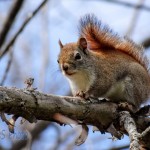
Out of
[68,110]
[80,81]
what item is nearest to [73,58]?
[80,81]

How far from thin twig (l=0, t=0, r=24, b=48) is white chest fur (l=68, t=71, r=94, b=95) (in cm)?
64

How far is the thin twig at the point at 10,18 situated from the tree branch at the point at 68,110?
1240 mm

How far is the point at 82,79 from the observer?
3000 millimetres

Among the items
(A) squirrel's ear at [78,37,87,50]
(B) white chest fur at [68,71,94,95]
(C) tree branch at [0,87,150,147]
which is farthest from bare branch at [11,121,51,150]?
(C) tree branch at [0,87,150,147]

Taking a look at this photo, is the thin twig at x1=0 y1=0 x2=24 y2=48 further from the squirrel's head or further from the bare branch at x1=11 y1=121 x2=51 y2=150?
the bare branch at x1=11 y1=121 x2=51 y2=150

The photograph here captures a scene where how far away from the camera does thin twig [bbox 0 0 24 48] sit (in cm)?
323

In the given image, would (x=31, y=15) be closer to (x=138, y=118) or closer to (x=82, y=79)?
(x=82, y=79)

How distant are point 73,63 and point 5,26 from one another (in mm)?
664

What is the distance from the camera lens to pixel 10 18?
3.30 metres

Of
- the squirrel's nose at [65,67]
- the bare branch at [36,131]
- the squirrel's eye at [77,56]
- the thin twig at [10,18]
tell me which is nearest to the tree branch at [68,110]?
the squirrel's nose at [65,67]

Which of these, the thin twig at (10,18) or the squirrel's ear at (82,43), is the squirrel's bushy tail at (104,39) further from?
the thin twig at (10,18)

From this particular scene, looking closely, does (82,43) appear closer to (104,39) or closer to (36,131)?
(104,39)

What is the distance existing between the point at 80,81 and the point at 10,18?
2.51 feet

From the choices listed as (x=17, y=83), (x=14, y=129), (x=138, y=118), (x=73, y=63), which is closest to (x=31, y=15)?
(x=73, y=63)
